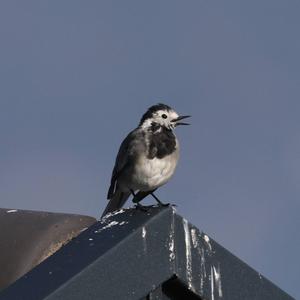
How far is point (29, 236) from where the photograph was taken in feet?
23.4

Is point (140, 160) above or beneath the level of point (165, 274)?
above

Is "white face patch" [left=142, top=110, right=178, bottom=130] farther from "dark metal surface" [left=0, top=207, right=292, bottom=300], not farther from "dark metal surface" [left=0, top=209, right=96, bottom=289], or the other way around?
"dark metal surface" [left=0, top=207, right=292, bottom=300]

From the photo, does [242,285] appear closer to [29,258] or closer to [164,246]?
[164,246]

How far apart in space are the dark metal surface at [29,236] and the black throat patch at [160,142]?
3.57m

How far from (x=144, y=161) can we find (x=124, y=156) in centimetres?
23

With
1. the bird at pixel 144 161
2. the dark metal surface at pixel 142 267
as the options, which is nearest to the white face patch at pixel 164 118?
the bird at pixel 144 161

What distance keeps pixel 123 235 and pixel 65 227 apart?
1.24m

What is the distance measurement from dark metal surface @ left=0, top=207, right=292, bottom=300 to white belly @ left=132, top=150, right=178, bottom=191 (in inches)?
174

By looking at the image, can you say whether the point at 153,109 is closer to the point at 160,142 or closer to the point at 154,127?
the point at 154,127

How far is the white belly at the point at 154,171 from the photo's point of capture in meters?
11.0

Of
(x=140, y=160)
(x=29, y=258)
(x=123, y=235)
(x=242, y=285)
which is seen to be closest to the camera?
(x=123, y=235)

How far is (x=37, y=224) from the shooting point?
7.23 metres

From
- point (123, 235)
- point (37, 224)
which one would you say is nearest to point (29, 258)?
point (37, 224)

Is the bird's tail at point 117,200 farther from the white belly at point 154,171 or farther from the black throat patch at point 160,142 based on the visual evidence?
the black throat patch at point 160,142
